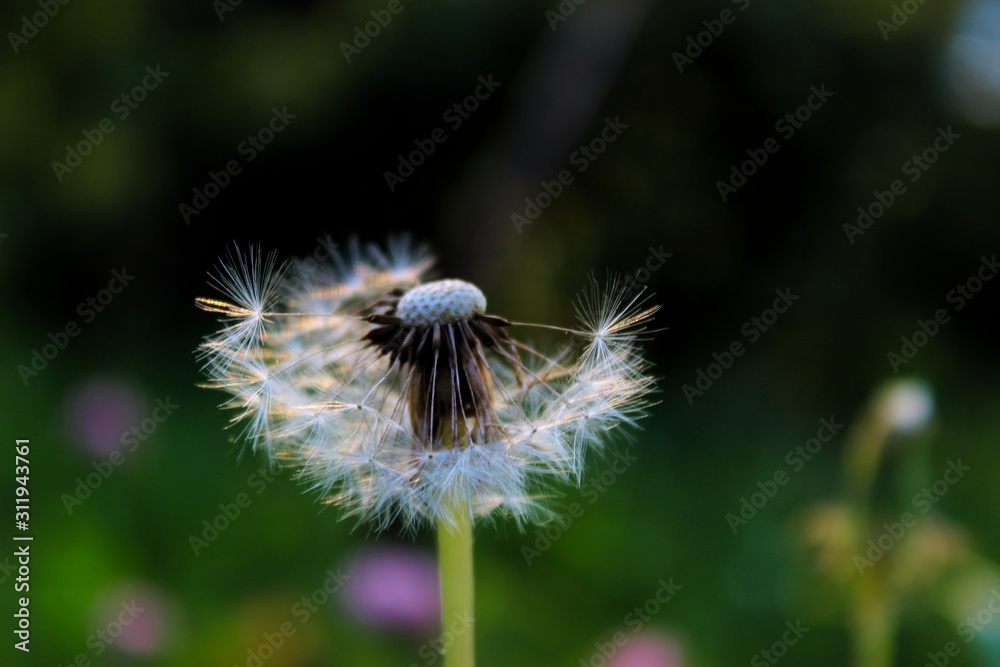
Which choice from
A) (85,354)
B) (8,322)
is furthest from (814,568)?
(8,322)

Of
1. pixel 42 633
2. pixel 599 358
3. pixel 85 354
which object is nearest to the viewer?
pixel 599 358

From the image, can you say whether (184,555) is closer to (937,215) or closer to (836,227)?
(836,227)

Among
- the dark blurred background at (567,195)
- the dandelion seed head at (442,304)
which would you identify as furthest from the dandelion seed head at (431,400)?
the dark blurred background at (567,195)

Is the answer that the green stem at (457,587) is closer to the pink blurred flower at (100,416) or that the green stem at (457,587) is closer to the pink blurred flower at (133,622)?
the pink blurred flower at (133,622)

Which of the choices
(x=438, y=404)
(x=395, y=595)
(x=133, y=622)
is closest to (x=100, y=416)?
(x=133, y=622)

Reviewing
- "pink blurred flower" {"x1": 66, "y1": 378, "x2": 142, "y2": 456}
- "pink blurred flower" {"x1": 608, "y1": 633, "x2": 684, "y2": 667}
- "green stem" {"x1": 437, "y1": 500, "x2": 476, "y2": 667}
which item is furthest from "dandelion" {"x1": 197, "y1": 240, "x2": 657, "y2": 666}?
"pink blurred flower" {"x1": 66, "y1": 378, "x2": 142, "y2": 456}

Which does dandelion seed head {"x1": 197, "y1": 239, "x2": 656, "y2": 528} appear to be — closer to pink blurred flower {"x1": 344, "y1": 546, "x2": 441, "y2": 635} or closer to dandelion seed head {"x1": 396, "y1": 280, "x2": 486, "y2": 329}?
dandelion seed head {"x1": 396, "y1": 280, "x2": 486, "y2": 329}
